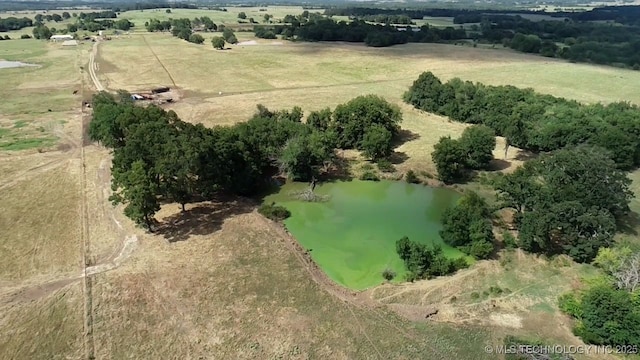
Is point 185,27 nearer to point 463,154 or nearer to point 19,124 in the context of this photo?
point 19,124

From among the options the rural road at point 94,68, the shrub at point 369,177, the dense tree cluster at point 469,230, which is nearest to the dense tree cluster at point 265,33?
the rural road at point 94,68

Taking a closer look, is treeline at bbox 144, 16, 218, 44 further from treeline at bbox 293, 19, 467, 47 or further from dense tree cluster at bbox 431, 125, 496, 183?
dense tree cluster at bbox 431, 125, 496, 183

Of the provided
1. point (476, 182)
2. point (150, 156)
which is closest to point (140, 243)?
point (150, 156)

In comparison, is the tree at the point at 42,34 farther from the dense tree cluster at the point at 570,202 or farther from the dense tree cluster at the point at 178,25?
the dense tree cluster at the point at 570,202

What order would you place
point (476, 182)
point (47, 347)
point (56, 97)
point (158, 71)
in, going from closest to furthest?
point (47, 347) < point (476, 182) < point (56, 97) < point (158, 71)

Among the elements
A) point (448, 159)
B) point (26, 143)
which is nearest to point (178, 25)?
point (26, 143)

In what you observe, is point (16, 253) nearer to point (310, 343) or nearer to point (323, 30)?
point (310, 343)
